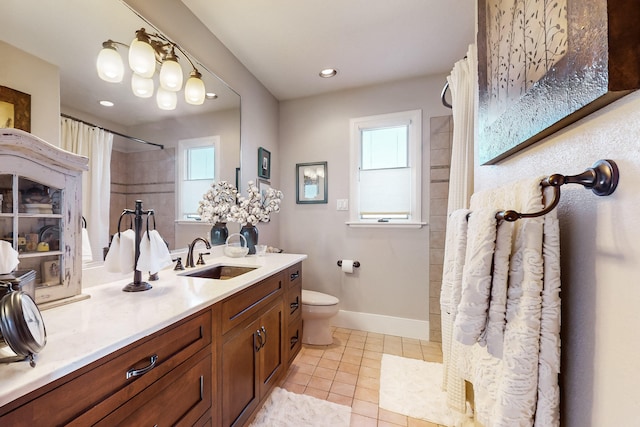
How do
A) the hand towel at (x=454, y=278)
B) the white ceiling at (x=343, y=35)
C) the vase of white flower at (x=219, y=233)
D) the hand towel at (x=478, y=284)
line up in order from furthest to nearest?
the vase of white flower at (x=219, y=233)
the white ceiling at (x=343, y=35)
the hand towel at (x=454, y=278)
the hand towel at (x=478, y=284)

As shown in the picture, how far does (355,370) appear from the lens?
195cm

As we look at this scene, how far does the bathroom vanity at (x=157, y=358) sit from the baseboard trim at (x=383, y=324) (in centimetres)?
120

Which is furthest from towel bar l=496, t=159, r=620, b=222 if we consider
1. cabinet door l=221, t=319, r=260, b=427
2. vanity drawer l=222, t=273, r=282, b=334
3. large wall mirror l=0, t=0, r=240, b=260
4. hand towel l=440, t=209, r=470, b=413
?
large wall mirror l=0, t=0, r=240, b=260

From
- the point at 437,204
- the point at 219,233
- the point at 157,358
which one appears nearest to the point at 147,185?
the point at 219,233

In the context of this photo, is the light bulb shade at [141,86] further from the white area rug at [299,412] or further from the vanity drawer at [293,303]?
the white area rug at [299,412]

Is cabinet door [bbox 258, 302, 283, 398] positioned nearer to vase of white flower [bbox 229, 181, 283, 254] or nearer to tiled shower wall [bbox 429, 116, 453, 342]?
vase of white flower [bbox 229, 181, 283, 254]

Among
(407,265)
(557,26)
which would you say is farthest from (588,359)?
(407,265)

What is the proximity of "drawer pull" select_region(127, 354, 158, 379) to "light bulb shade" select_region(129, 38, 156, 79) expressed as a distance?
4.65 feet

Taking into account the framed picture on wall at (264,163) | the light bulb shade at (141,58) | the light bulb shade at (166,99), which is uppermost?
the light bulb shade at (141,58)

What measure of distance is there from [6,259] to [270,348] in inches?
48.1

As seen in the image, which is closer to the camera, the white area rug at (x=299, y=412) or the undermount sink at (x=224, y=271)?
the white area rug at (x=299, y=412)

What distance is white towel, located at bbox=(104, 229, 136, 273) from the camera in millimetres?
1100

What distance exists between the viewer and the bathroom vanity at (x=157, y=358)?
594 mm

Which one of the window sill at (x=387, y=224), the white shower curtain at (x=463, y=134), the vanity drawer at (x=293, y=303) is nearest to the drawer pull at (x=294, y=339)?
the vanity drawer at (x=293, y=303)
